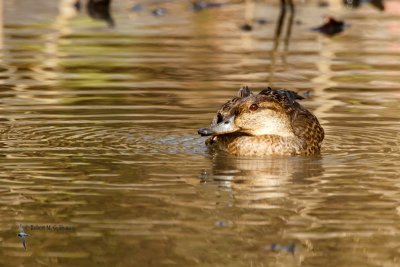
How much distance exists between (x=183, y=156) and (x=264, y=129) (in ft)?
2.65

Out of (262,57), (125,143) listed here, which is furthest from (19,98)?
(262,57)

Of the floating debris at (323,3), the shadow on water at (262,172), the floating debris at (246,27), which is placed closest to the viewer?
the shadow on water at (262,172)

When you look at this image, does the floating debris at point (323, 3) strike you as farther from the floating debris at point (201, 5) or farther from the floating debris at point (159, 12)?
the floating debris at point (159, 12)

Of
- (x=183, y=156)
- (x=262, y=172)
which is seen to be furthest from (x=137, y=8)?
(x=262, y=172)

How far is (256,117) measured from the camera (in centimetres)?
1048

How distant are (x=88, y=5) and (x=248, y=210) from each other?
14915 millimetres

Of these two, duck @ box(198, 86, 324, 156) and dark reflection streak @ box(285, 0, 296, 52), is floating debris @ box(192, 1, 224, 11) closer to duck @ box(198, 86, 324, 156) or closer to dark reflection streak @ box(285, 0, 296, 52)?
dark reflection streak @ box(285, 0, 296, 52)

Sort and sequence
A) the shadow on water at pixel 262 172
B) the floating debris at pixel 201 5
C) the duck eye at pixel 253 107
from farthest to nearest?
the floating debris at pixel 201 5, the duck eye at pixel 253 107, the shadow on water at pixel 262 172

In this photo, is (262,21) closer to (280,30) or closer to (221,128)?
Answer: (280,30)

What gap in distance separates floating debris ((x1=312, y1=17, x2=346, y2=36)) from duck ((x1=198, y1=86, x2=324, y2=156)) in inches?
338

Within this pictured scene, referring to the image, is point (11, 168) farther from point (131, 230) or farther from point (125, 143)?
point (131, 230)

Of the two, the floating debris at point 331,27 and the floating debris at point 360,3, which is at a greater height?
the floating debris at point 331,27

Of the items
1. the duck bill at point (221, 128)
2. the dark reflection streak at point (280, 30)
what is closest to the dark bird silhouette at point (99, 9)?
the dark reflection streak at point (280, 30)

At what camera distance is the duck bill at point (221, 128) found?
1007 centimetres
